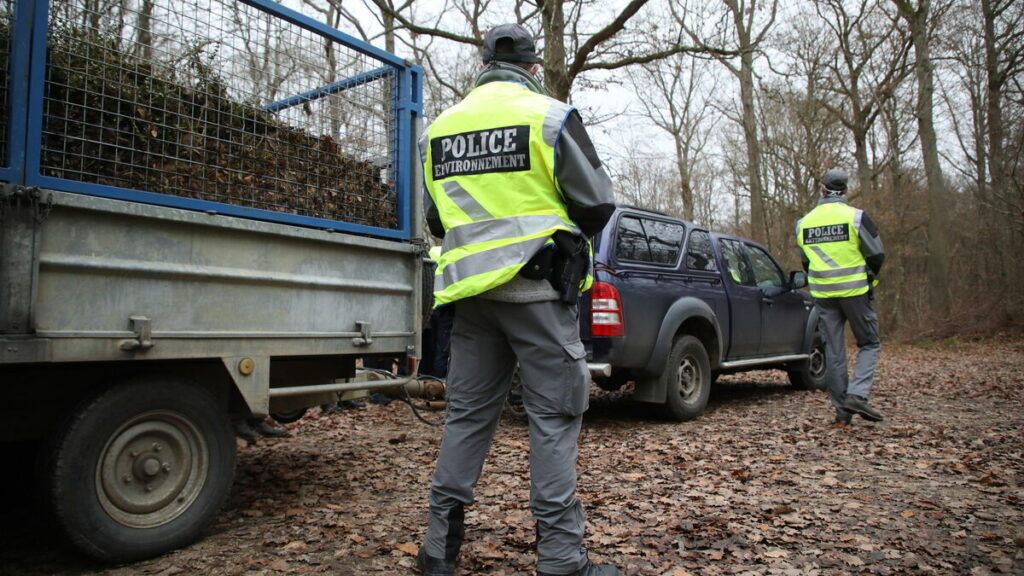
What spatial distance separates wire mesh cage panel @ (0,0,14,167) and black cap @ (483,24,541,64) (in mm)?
1833

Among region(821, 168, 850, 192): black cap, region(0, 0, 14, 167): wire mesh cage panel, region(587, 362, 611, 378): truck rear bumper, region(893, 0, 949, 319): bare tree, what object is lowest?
region(587, 362, 611, 378): truck rear bumper

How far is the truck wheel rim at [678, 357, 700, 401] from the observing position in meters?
6.03

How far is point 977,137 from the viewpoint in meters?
18.3

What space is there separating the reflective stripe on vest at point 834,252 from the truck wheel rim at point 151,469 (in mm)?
5046

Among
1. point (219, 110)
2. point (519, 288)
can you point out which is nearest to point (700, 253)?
point (519, 288)

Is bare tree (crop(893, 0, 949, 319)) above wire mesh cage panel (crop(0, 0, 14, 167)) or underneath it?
above

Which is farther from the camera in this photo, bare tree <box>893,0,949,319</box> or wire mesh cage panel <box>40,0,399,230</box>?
bare tree <box>893,0,949,319</box>

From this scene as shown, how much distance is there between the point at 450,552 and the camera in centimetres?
Answer: 250

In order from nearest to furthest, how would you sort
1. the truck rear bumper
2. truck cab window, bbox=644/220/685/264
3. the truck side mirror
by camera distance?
the truck rear bumper, truck cab window, bbox=644/220/685/264, the truck side mirror

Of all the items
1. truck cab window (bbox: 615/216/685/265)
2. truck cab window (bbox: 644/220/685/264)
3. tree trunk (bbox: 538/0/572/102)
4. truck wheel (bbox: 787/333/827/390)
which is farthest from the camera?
tree trunk (bbox: 538/0/572/102)

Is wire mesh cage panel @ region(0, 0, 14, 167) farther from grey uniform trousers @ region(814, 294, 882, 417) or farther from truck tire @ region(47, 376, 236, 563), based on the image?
grey uniform trousers @ region(814, 294, 882, 417)

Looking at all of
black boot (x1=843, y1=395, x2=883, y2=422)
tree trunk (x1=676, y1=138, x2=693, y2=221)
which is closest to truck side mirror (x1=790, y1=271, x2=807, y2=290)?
black boot (x1=843, y1=395, x2=883, y2=422)

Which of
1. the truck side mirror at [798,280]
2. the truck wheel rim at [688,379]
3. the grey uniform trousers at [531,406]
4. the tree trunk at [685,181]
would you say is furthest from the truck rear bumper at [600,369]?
the tree trunk at [685,181]

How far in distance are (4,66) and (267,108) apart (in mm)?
1120
